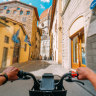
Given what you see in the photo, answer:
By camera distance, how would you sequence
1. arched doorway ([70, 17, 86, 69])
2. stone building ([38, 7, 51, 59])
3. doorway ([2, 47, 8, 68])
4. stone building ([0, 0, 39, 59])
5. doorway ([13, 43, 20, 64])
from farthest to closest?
1. stone building ([38, 7, 51, 59])
2. stone building ([0, 0, 39, 59])
3. doorway ([13, 43, 20, 64])
4. doorway ([2, 47, 8, 68])
5. arched doorway ([70, 17, 86, 69])

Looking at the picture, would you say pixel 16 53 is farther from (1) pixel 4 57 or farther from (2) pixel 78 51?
(2) pixel 78 51

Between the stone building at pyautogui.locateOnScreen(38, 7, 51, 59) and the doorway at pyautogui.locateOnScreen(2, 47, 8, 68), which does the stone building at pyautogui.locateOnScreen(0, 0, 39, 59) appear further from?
the stone building at pyautogui.locateOnScreen(38, 7, 51, 59)

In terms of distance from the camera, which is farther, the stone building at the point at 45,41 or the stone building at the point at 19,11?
the stone building at the point at 45,41

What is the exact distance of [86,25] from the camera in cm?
337

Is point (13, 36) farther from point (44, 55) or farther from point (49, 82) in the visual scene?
point (44, 55)

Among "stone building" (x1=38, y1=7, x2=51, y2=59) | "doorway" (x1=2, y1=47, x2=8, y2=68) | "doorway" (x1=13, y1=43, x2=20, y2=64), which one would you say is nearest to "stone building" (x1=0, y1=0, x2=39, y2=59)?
"doorway" (x1=13, y1=43, x2=20, y2=64)

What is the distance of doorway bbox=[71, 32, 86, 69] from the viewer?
420cm

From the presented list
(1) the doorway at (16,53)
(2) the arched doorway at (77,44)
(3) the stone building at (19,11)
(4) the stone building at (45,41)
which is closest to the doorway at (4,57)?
(1) the doorway at (16,53)

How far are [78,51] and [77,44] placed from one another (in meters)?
0.54

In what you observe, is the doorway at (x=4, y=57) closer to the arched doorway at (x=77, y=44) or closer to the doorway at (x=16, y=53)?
the doorway at (x=16, y=53)

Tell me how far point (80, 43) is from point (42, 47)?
28.2 m

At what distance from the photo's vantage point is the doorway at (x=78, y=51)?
4203 mm

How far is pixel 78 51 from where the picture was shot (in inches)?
184

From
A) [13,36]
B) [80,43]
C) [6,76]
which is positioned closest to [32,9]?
[13,36]
